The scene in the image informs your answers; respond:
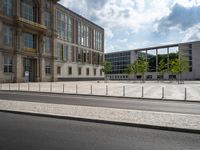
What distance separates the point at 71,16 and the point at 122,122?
74.7m

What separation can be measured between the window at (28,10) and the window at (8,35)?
6259 mm

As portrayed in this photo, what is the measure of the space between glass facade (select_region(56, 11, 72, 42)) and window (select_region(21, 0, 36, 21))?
13.3 metres

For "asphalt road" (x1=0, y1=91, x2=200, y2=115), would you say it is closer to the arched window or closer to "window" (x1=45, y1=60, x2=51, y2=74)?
the arched window

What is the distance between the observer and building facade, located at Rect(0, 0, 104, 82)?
50075mm

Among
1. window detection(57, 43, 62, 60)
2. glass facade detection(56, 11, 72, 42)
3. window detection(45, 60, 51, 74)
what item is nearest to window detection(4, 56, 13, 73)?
window detection(45, 60, 51, 74)

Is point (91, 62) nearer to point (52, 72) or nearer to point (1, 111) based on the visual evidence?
point (52, 72)

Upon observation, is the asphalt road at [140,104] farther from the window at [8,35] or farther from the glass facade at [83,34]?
the glass facade at [83,34]

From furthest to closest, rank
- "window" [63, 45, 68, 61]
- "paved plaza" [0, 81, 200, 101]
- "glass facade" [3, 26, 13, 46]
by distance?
"window" [63, 45, 68, 61]
"glass facade" [3, 26, 13, 46]
"paved plaza" [0, 81, 200, 101]

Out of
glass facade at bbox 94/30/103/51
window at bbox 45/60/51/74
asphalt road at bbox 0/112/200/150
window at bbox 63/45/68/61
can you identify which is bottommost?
asphalt road at bbox 0/112/200/150

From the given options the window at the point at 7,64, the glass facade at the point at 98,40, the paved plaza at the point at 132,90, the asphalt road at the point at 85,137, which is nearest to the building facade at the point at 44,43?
the window at the point at 7,64

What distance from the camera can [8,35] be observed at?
50.4 metres

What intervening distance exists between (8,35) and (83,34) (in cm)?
3886

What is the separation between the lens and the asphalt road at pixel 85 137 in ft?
18.6

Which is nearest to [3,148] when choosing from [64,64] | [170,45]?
[64,64]
